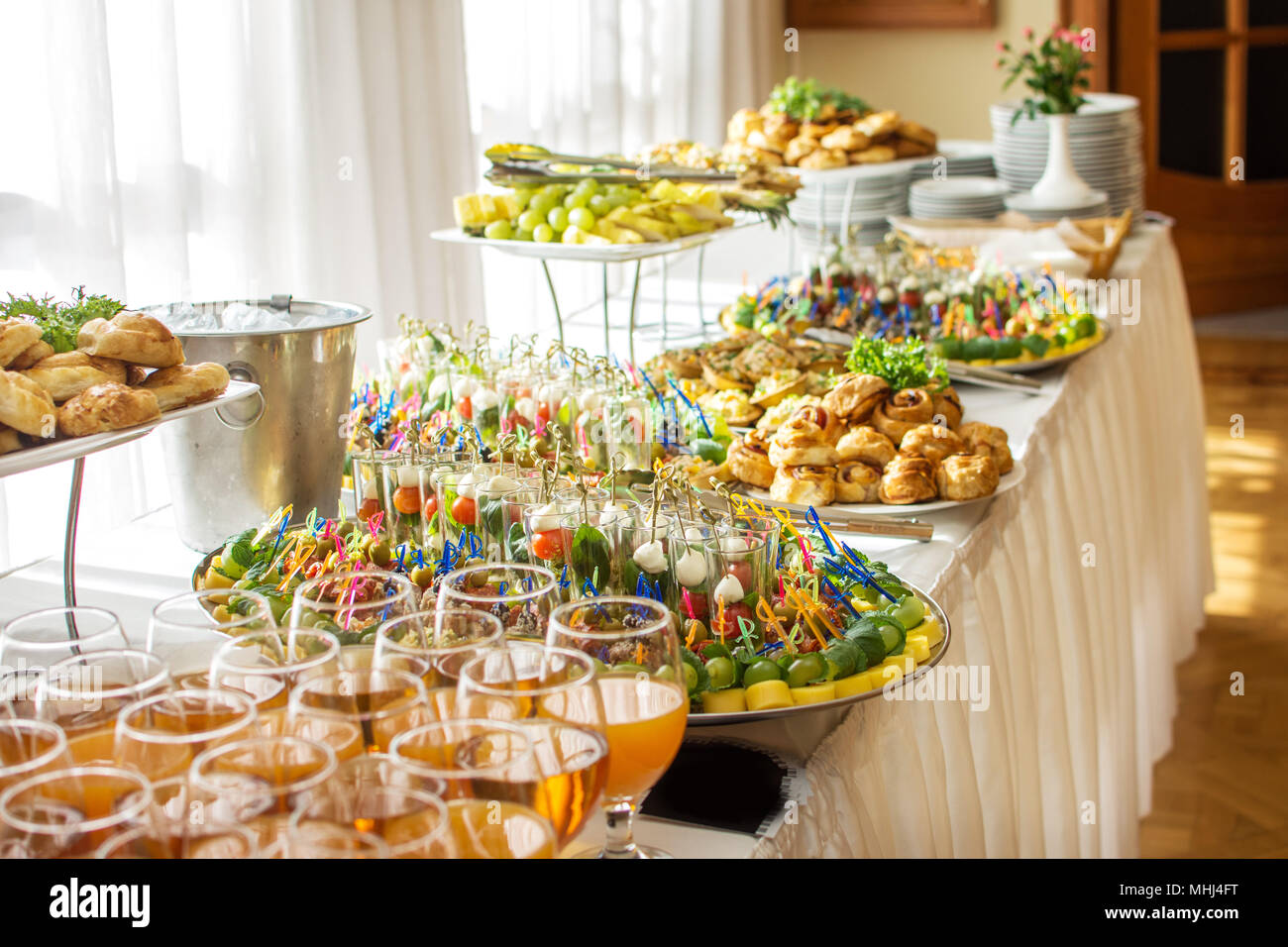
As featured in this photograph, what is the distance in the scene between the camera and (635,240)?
194 cm

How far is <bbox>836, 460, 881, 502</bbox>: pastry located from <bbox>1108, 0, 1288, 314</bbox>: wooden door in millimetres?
5137

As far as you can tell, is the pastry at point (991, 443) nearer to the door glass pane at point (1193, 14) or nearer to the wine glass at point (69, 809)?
the wine glass at point (69, 809)

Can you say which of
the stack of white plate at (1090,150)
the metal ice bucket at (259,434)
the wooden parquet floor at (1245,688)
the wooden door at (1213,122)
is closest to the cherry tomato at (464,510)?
the metal ice bucket at (259,434)

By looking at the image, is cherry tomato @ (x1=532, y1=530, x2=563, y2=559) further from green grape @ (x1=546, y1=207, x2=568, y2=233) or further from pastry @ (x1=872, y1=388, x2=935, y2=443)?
green grape @ (x1=546, y1=207, x2=568, y2=233)

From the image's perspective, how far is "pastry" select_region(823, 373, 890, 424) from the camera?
174 cm

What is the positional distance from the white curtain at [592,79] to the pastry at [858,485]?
2107 mm

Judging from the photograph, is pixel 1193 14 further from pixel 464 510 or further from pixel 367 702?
pixel 367 702

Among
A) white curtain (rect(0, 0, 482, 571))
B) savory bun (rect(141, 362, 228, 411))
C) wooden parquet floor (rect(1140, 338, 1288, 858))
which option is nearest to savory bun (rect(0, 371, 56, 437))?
savory bun (rect(141, 362, 228, 411))

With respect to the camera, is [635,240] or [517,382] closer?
[517,382]

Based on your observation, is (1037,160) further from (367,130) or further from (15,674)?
(15,674)

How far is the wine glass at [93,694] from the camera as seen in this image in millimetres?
652

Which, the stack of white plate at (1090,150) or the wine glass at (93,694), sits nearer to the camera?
the wine glass at (93,694)
